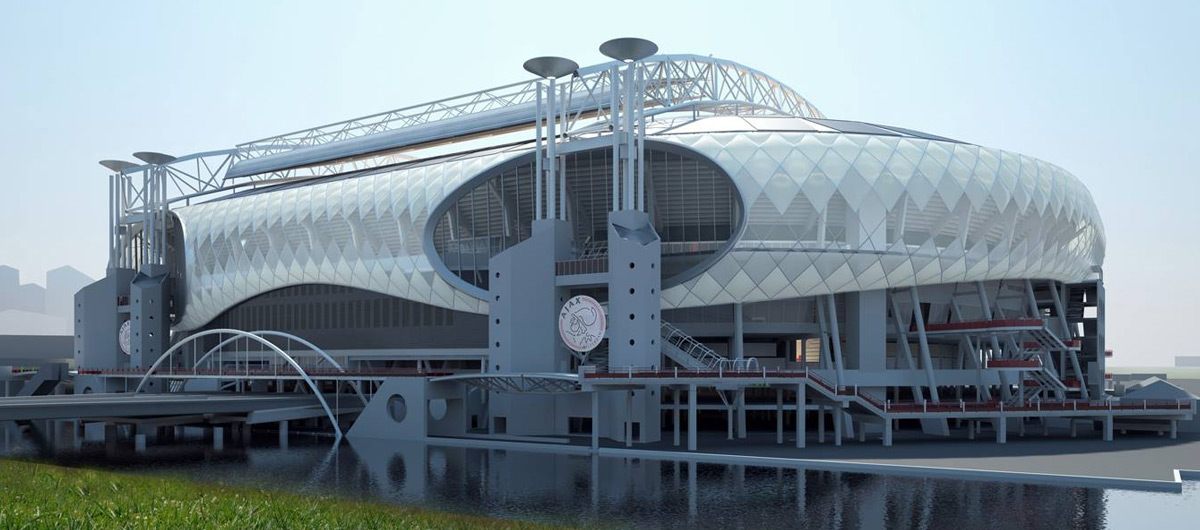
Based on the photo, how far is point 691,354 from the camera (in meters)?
69.1

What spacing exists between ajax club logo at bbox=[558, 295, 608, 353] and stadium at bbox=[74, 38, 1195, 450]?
12 cm

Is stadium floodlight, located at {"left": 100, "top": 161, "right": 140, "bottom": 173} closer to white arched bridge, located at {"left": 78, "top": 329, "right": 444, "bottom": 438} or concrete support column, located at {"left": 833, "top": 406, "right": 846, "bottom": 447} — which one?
white arched bridge, located at {"left": 78, "top": 329, "right": 444, "bottom": 438}

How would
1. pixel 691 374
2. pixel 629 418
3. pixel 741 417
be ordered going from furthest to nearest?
pixel 741 417 < pixel 629 418 < pixel 691 374

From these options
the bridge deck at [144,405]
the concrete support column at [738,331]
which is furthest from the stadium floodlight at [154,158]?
the concrete support column at [738,331]

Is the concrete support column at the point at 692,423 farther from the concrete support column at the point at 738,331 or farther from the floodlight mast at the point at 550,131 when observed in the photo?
the floodlight mast at the point at 550,131

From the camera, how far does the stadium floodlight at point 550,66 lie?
6694cm

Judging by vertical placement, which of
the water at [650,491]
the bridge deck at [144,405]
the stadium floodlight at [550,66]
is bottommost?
the water at [650,491]

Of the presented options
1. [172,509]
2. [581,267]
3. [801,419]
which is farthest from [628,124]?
[172,509]

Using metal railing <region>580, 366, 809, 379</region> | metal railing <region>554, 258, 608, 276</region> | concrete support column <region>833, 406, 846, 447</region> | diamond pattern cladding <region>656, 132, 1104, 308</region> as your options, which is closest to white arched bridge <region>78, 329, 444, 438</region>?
metal railing <region>554, 258, 608, 276</region>

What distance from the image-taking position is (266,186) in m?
98.8

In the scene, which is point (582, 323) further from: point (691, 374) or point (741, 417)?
point (741, 417)

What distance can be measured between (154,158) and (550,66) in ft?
148

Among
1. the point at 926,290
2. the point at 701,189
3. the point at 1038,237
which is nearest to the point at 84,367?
the point at 701,189

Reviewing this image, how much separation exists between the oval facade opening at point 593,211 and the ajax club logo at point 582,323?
5.76m
